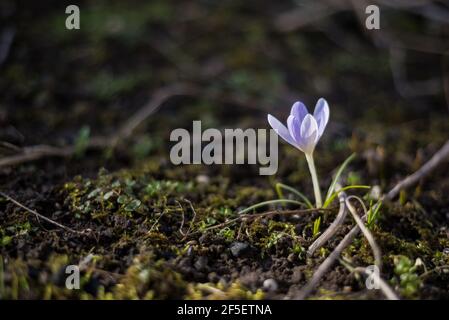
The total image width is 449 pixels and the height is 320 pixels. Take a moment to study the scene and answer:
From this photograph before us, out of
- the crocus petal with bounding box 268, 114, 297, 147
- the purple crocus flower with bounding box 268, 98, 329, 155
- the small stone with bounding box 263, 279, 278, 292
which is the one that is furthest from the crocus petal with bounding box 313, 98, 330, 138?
the small stone with bounding box 263, 279, 278, 292

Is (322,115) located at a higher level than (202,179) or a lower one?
higher

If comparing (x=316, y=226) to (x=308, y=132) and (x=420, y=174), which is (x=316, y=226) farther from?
(x=420, y=174)

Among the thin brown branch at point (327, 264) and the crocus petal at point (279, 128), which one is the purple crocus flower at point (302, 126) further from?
the thin brown branch at point (327, 264)

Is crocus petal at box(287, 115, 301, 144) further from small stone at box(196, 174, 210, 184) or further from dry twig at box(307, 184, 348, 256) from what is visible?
small stone at box(196, 174, 210, 184)

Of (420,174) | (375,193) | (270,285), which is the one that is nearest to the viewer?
(270,285)

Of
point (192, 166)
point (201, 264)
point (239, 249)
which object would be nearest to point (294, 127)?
point (239, 249)

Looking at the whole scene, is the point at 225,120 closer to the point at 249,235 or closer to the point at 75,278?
the point at 249,235

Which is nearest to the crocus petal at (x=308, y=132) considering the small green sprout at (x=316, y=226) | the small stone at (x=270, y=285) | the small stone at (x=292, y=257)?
the small green sprout at (x=316, y=226)
